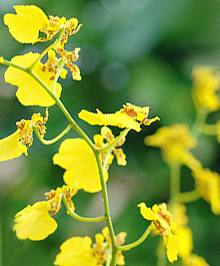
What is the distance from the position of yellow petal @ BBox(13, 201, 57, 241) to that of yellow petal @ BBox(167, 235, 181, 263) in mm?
108

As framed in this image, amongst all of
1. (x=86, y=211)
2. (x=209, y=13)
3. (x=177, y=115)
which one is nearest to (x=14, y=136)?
(x=86, y=211)

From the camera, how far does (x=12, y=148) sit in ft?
1.04

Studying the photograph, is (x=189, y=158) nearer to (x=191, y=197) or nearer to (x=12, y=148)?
(x=191, y=197)

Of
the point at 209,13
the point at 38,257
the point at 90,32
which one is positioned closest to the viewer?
the point at 38,257

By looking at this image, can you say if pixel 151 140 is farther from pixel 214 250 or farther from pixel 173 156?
pixel 214 250

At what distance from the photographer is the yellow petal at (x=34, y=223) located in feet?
1.07

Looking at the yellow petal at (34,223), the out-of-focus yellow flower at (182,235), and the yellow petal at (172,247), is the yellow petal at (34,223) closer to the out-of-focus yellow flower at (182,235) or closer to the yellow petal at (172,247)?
the yellow petal at (172,247)

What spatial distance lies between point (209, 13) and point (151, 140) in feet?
5.00

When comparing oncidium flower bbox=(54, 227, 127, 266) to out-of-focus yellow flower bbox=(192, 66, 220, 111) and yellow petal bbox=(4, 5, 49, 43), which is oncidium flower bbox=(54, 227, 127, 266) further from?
out-of-focus yellow flower bbox=(192, 66, 220, 111)

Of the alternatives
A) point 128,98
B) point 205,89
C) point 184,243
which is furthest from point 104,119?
point 128,98

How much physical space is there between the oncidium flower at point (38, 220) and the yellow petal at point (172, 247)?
4.2 inches

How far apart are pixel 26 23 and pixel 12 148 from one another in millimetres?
112

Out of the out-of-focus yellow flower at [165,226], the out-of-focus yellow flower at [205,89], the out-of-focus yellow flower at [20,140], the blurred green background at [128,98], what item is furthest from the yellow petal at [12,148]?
the blurred green background at [128,98]

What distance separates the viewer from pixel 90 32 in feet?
5.89
